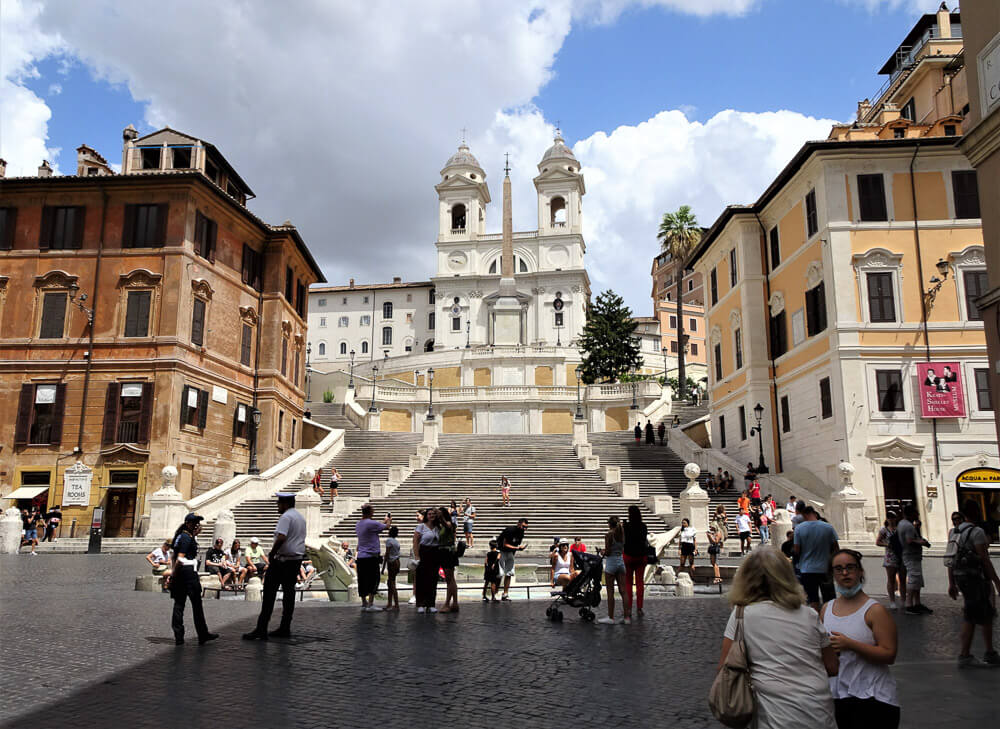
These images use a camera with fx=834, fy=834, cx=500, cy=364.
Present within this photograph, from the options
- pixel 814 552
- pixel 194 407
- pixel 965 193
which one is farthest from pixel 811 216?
pixel 194 407

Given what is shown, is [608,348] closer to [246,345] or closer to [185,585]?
[246,345]

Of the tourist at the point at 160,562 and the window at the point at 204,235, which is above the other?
the window at the point at 204,235

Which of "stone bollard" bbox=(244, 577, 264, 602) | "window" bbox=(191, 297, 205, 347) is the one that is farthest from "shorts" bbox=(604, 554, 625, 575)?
"window" bbox=(191, 297, 205, 347)

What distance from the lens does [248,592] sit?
1450 cm

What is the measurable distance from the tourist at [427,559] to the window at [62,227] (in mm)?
26219

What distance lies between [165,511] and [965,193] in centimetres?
2864

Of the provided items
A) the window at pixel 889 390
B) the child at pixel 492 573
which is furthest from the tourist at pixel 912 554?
the window at pixel 889 390

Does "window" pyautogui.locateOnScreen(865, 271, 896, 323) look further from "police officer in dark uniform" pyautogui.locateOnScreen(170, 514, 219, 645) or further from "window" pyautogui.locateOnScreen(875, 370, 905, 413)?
"police officer in dark uniform" pyautogui.locateOnScreen(170, 514, 219, 645)

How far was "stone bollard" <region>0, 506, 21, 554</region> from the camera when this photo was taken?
2545cm

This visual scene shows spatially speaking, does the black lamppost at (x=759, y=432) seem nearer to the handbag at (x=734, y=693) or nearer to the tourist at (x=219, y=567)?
the tourist at (x=219, y=567)

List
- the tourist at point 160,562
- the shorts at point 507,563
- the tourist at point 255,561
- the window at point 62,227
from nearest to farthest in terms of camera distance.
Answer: the shorts at point 507,563
the tourist at point 160,562
the tourist at point 255,561
the window at point 62,227

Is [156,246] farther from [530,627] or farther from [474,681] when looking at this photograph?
[474,681]

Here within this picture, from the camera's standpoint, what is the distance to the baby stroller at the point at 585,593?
39.7ft

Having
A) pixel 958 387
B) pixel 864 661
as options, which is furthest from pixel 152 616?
pixel 958 387
